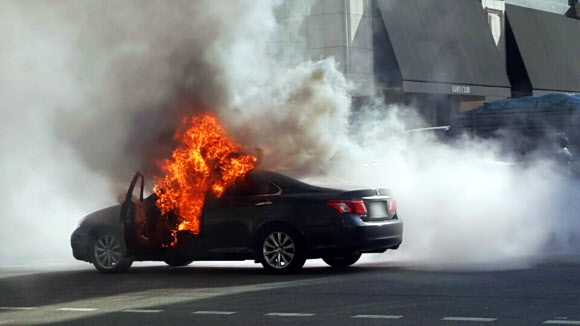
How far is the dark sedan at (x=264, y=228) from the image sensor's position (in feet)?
44.1

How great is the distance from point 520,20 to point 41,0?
25959 millimetres

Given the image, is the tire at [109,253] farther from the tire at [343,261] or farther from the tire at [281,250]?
the tire at [343,261]

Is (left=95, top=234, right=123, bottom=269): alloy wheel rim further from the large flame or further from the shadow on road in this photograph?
the large flame

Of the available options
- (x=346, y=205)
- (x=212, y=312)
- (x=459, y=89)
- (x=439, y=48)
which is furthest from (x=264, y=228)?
(x=459, y=89)

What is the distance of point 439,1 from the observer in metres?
33.6

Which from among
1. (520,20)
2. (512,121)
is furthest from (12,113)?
(520,20)

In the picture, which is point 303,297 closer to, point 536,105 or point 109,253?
point 109,253

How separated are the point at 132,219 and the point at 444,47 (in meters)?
20.7

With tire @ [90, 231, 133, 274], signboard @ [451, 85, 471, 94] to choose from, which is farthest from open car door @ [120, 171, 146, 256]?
signboard @ [451, 85, 471, 94]

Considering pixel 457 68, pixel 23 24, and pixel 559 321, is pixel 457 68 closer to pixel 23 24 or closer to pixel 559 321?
pixel 23 24

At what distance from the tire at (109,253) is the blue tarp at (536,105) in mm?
10974

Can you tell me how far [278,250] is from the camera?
44.6 ft

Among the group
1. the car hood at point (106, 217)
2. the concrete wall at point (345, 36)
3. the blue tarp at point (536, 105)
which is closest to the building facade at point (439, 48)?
the concrete wall at point (345, 36)

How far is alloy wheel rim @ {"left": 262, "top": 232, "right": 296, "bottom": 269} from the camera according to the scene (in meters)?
13.6
